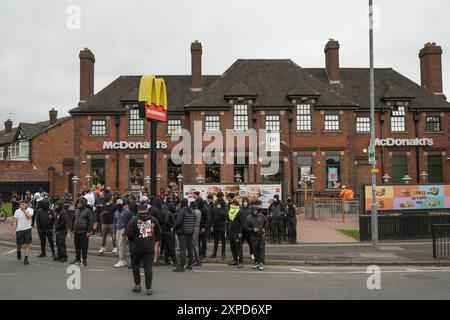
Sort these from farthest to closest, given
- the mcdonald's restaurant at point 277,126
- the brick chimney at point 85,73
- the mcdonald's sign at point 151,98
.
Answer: the brick chimney at point 85,73 < the mcdonald's restaurant at point 277,126 < the mcdonald's sign at point 151,98

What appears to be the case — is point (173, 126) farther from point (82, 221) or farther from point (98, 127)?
point (82, 221)

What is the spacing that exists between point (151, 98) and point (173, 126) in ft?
63.7

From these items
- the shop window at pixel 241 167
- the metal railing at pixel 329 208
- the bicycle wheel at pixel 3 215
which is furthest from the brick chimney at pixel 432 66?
the bicycle wheel at pixel 3 215

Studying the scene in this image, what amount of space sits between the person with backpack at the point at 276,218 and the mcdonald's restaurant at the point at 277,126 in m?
14.6

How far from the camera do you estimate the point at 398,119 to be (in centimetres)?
3566

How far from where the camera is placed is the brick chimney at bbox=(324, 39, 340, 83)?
3628cm

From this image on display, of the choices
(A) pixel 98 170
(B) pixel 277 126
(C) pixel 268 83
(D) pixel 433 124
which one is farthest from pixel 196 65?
(D) pixel 433 124

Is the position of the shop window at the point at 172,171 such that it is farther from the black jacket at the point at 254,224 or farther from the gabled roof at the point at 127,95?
the black jacket at the point at 254,224

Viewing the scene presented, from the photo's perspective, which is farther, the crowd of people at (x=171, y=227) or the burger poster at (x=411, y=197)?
the burger poster at (x=411, y=197)

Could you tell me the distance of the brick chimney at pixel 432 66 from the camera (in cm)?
3722

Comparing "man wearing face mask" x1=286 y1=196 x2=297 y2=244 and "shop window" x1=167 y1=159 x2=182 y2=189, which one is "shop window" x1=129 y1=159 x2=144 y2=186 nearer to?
"shop window" x1=167 y1=159 x2=182 y2=189

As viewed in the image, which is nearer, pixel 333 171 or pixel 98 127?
pixel 333 171
